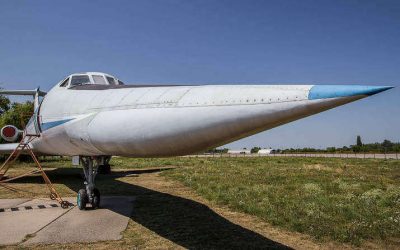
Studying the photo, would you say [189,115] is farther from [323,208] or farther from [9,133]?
[9,133]

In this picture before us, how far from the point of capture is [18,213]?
9227 mm

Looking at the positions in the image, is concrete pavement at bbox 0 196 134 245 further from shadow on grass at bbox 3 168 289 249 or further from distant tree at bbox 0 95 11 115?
distant tree at bbox 0 95 11 115

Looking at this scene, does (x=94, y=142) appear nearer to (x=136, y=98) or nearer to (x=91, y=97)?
(x=136, y=98)

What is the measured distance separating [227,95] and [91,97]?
3469 mm

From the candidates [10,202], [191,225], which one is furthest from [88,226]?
[10,202]

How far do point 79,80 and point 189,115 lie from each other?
5.70 meters

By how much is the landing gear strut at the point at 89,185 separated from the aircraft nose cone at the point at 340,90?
6436mm

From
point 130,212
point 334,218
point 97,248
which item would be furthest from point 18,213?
point 334,218

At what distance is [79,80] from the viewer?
871 centimetres

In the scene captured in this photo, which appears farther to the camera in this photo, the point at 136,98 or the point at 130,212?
the point at 130,212

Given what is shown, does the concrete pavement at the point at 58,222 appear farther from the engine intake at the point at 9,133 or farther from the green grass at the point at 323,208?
the engine intake at the point at 9,133

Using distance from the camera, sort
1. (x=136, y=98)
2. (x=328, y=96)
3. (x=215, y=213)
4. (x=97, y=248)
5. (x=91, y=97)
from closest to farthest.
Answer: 1. (x=328, y=96)
2. (x=136, y=98)
3. (x=97, y=248)
4. (x=91, y=97)
5. (x=215, y=213)

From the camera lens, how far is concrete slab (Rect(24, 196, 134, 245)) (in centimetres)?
669

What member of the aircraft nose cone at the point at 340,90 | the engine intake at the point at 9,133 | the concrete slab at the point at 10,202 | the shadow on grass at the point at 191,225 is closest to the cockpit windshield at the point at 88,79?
the shadow on grass at the point at 191,225
